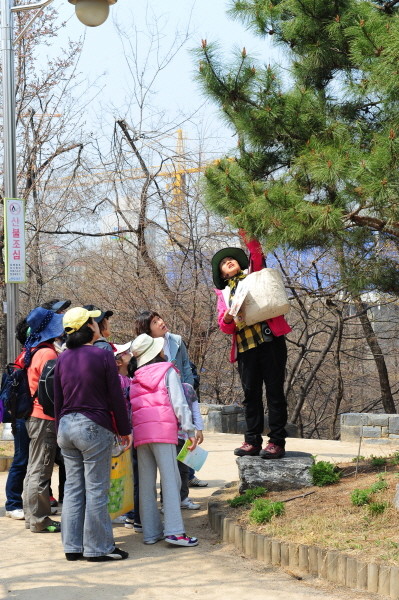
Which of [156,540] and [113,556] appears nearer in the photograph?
[113,556]

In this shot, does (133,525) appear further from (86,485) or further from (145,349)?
(145,349)

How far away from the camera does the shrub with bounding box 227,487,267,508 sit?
18.3 ft

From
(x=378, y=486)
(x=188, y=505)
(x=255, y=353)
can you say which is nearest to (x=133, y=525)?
(x=188, y=505)

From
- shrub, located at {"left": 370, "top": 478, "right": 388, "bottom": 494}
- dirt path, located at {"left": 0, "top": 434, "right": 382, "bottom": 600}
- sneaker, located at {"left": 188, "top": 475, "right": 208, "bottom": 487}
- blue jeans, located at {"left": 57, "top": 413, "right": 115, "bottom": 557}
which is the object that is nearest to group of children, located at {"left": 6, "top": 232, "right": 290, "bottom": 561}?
blue jeans, located at {"left": 57, "top": 413, "right": 115, "bottom": 557}

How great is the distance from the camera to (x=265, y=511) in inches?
201

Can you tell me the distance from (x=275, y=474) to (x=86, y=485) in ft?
5.25

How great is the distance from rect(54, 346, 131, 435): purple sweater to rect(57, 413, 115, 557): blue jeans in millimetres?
63

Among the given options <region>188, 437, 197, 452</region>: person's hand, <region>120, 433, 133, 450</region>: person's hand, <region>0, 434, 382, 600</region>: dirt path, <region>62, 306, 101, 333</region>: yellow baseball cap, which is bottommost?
<region>0, 434, 382, 600</region>: dirt path

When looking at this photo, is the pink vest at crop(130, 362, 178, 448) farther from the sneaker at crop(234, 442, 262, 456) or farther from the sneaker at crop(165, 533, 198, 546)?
the sneaker at crop(234, 442, 262, 456)

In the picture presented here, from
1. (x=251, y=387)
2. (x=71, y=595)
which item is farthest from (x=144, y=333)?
(x=71, y=595)

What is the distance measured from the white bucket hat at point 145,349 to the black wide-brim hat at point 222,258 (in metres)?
0.79

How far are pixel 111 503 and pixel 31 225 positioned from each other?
11.2 m

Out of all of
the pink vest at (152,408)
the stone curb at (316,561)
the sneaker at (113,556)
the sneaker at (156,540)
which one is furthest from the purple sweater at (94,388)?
the stone curb at (316,561)

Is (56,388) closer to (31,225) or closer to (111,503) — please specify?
(111,503)
